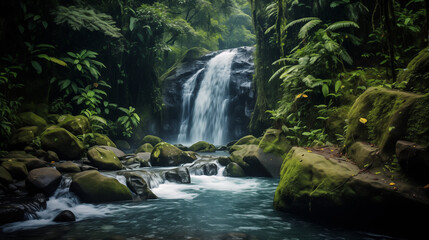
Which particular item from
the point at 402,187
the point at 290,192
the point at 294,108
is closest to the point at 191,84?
the point at 294,108

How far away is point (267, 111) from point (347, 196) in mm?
4899

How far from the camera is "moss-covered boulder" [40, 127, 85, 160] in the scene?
7449 millimetres

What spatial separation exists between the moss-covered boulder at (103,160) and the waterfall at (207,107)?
28.2 feet

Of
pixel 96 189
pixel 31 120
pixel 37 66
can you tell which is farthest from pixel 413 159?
pixel 37 66

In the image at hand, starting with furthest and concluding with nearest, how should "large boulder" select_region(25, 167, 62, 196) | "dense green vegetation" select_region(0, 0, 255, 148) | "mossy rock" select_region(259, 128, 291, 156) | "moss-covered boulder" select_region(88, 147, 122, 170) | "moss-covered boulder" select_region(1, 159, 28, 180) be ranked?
"dense green vegetation" select_region(0, 0, 255, 148) < "mossy rock" select_region(259, 128, 291, 156) < "moss-covered boulder" select_region(88, 147, 122, 170) < "moss-covered boulder" select_region(1, 159, 28, 180) < "large boulder" select_region(25, 167, 62, 196)

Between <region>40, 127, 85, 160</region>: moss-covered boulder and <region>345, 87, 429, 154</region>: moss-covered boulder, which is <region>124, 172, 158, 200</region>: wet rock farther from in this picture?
<region>345, 87, 429, 154</region>: moss-covered boulder

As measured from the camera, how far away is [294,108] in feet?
Answer: 24.7

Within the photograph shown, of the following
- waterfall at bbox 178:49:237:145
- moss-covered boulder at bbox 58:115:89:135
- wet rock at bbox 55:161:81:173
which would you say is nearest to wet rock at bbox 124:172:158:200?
wet rock at bbox 55:161:81:173

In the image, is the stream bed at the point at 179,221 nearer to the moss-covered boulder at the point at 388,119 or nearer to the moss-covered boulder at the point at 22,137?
the moss-covered boulder at the point at 388,119

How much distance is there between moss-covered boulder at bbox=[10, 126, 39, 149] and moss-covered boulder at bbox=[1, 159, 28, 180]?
172 cm

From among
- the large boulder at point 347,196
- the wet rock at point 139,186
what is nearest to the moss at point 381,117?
the large boulder at point 347,196

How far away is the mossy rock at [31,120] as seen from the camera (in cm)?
827

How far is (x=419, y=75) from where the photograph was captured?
432 cm

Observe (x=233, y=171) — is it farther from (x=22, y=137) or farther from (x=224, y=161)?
(x=22, y=137)
